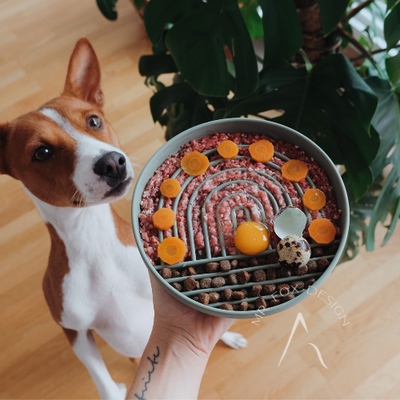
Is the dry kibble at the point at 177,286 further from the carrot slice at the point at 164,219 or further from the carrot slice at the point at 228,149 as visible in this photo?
the carrot slice at the point at 228,149

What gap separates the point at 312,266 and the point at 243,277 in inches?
6.1

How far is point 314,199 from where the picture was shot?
90cm

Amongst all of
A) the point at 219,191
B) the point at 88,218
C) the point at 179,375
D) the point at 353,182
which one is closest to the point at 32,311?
the point at 88,218

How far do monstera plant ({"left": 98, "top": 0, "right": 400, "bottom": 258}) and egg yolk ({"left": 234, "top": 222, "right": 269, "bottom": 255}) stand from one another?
0.45 metres

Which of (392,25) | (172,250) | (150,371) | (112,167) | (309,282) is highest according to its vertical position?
(392,25)

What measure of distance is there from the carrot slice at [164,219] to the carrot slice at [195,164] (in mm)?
124

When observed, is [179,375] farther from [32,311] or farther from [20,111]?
[20,111]

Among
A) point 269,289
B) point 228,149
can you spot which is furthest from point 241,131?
point 269,289

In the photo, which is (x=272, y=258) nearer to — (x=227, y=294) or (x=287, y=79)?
(x=227, y=294)

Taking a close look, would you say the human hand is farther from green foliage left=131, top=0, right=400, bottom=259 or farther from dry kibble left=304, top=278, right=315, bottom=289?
green foliage left=131, top=0, right=400, bottom=259

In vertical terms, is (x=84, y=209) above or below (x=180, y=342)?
above

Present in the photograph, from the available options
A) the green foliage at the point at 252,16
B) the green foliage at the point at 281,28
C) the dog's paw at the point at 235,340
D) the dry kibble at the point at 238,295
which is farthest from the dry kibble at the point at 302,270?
the green foliage at the point at 252,16

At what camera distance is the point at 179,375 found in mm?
1024

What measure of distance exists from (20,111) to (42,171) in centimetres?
148
